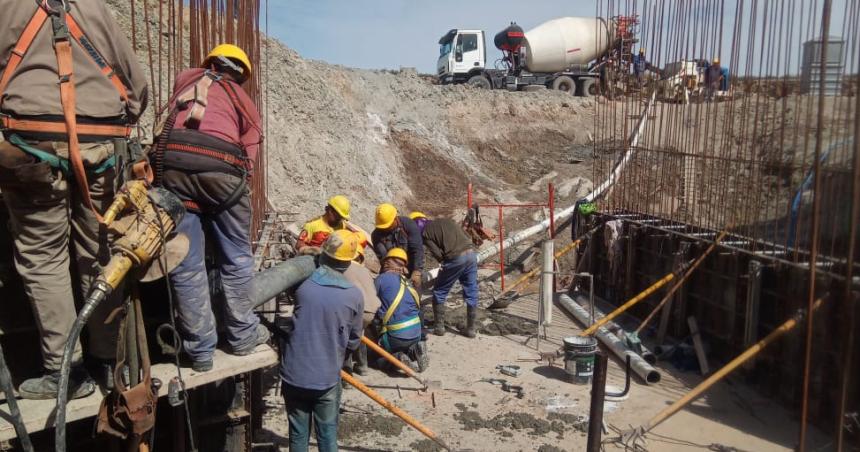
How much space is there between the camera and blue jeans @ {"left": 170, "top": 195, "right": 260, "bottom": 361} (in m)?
2.92

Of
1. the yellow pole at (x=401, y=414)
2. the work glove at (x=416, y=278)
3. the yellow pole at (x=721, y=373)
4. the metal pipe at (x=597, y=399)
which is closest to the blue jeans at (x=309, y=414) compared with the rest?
the yellow pole at (x=401, y=414)

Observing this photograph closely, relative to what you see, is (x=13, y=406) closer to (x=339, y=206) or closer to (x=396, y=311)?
(x=339, y=206)

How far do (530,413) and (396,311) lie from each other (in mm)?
1723

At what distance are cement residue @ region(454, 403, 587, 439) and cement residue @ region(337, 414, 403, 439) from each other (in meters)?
0.63

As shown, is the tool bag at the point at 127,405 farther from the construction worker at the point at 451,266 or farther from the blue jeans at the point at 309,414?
the construction worker at the point at 451,266

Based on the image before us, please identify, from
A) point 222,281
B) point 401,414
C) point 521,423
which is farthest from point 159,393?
point 521,423

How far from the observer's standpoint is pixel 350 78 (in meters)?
20.0

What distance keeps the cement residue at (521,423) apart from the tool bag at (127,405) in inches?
144

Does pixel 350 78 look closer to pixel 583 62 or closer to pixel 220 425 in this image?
pixel 583 62

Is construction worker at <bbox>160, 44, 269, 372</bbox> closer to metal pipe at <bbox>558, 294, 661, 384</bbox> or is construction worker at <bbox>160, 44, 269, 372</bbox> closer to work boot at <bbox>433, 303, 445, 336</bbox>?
metal pipe at <bbox>558, 294, 661, 384</bbox>

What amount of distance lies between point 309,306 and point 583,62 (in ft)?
75.6

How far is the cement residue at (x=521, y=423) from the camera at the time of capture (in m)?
5.49

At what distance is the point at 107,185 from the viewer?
2.73m

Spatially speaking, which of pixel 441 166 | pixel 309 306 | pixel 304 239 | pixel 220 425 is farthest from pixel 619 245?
pixel 441 166
